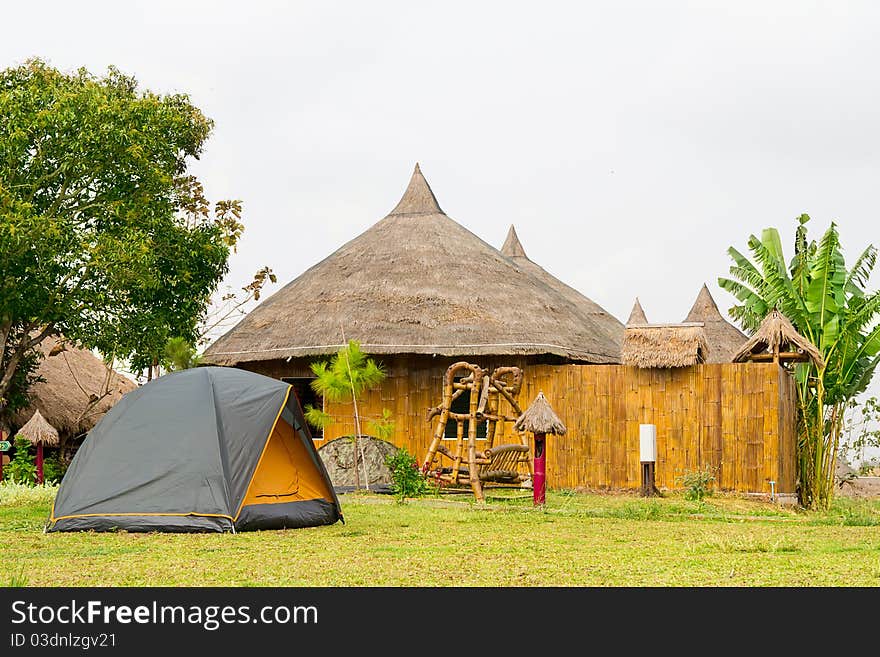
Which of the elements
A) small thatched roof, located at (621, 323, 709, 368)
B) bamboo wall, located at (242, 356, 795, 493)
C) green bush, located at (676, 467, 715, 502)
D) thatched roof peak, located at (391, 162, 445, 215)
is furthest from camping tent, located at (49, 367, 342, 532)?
thatched roof peak, located at (391, 162, 445, 215)

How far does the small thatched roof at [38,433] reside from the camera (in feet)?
62.3

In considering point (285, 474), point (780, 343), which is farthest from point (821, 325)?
point (285, 474)

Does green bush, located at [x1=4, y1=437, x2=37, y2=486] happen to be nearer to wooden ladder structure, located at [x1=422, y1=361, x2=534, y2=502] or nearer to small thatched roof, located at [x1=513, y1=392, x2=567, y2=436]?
wooden ladder structure, located at [x1=422, y1=361, x2=534, y2=502]

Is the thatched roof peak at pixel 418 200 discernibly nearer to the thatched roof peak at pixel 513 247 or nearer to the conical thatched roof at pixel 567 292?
the conical thatched roof at pixel 567 292

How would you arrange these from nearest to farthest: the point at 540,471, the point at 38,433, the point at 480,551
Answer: the point at 480,551, the point at 540,471, the point at 38,433

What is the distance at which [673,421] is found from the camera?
55.5ft

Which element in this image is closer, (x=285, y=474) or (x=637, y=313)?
(x=285, y=474)

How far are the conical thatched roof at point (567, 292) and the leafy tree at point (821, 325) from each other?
6.43 meters

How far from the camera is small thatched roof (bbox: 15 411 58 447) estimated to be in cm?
1900

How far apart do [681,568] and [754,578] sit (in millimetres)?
647

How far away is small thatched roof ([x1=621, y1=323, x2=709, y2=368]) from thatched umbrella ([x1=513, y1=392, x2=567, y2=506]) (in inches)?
125

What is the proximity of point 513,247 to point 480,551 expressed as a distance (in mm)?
21554

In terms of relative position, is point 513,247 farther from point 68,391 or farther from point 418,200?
point 68,391

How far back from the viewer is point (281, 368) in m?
20.9
